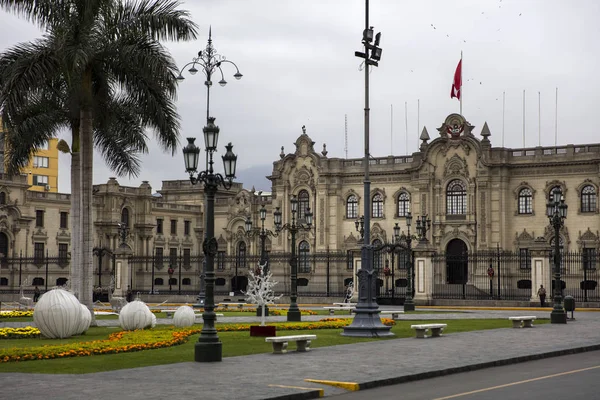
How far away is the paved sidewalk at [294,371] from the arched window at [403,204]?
1911 inches

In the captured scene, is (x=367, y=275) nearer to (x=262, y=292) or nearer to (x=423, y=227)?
(x=262, y=292)

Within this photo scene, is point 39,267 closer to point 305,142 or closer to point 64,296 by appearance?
point 305,142

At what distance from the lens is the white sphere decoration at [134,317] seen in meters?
27.6

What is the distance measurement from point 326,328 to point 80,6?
40.5 feet

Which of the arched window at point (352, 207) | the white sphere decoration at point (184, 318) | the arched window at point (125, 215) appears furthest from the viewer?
the arched window at point (125, 215)

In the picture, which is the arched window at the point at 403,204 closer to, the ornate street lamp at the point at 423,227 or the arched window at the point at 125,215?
the ornate street lamp at the point at 423,227

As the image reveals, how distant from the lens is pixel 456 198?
7094cm

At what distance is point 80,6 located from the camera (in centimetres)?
2766

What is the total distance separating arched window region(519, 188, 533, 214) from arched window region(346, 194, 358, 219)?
43.4ft

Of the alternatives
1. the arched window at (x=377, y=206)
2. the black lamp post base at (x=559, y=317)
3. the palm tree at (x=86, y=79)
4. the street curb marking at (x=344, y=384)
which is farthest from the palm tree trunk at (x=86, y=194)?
Answer: the arched window at (x=377, y=206)

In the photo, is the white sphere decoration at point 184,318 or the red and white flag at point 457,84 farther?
the red and white flag at point 457,84

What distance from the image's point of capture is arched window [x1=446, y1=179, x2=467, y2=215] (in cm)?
7050

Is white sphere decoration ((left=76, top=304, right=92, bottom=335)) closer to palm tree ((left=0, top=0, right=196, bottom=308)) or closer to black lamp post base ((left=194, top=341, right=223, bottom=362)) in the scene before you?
palm tree ((left=0, top=0, right=196, bottom=308))

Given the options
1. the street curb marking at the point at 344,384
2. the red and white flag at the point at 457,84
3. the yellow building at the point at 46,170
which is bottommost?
the street curb marking at the point at 344,384
